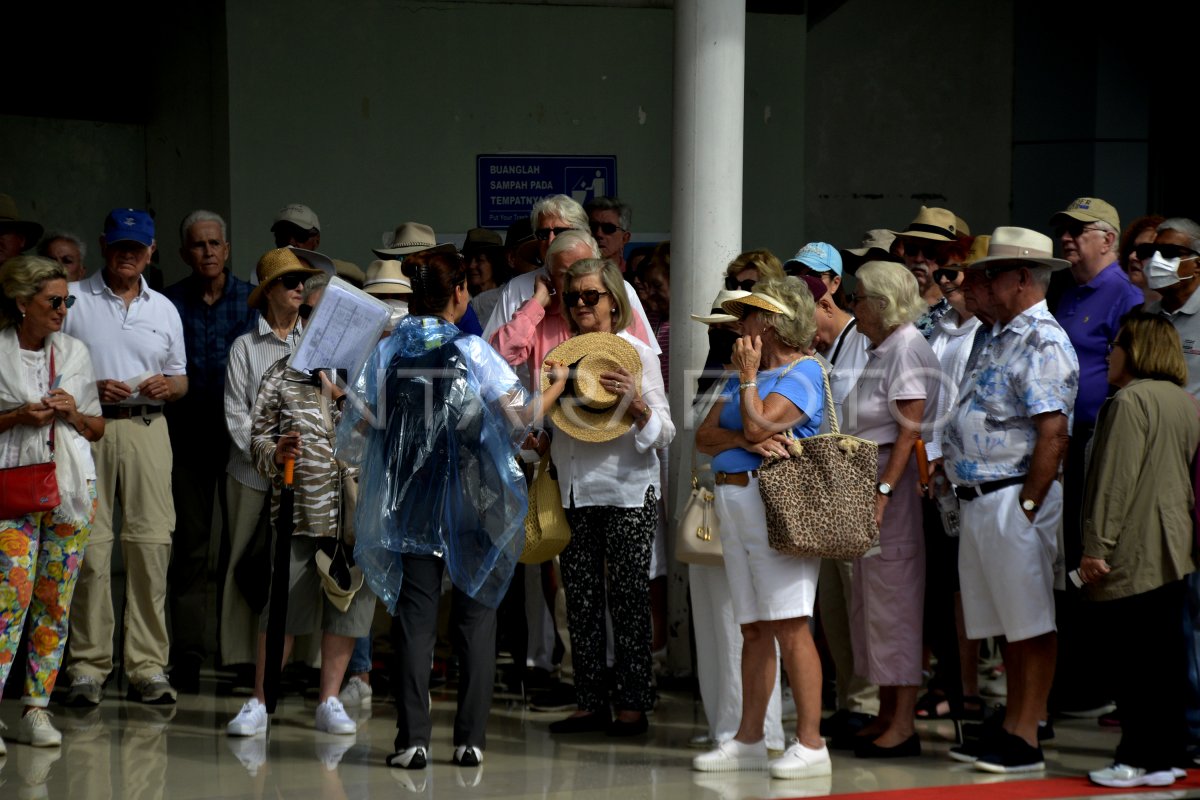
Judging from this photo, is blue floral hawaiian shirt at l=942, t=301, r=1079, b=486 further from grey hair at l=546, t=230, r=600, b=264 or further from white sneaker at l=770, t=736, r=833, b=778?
grey hair at l=546, t=230, r=600, b=264

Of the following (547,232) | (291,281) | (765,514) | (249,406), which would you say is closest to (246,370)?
(249,406)

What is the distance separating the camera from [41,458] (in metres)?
6.04

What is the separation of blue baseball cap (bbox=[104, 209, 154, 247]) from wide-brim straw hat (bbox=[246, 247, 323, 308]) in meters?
0.60

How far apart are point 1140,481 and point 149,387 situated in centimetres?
411

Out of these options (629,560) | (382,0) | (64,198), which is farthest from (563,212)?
(64,198)

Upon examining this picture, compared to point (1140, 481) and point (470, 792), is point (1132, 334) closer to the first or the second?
point (1140, 481)

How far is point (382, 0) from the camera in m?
9.80

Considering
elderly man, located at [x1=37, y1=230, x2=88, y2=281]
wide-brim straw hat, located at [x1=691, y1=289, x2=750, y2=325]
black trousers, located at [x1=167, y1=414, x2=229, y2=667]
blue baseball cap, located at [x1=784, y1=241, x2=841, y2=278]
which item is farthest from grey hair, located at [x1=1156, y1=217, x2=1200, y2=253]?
elderly man, located at [x1=37, y1=230, x2=88, y2=281]

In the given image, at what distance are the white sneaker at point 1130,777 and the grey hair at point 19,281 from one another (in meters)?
4.26

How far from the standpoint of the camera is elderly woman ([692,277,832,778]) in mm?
5527

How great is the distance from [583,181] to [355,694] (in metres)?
4.34

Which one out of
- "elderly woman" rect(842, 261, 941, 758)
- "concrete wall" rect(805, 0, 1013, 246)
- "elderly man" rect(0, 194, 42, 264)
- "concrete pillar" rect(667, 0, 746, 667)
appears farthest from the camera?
"concrete wall" rect(805, 0, 1013, 246)

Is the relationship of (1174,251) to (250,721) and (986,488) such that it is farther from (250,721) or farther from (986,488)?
(250,721)

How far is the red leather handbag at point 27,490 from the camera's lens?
19.4ft
